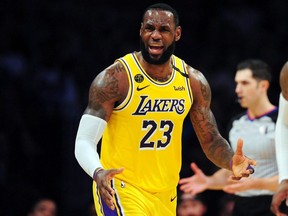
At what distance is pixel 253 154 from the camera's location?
24.4ft

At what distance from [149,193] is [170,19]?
4.16ft

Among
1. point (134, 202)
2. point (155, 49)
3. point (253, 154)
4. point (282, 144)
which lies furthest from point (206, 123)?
point (253, 154)

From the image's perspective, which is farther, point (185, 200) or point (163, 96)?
point (185, 200)

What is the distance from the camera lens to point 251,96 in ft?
25.5

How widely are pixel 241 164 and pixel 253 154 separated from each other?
6.00ft

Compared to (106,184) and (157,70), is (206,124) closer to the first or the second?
(157,70)

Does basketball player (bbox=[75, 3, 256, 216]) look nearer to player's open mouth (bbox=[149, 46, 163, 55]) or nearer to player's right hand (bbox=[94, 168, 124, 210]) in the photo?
player's open mouth (bbox=[149, 46, 163, 55])

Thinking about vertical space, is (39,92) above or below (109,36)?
below

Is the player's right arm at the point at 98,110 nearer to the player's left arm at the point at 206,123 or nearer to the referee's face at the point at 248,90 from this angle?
the player's left arm at the point at 206,123

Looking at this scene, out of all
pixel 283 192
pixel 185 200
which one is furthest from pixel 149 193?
pixel 185 200

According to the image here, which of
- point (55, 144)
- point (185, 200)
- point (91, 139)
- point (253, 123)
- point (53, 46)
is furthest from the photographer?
point (53, 46)

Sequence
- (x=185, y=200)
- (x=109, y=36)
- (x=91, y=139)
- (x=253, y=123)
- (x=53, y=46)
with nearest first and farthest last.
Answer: (x=91, y=139)
(x=253, y=123)
(x=185, y=200)
(x=53, y=46)
(x=109, y=36)

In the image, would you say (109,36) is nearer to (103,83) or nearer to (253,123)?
(253,123)

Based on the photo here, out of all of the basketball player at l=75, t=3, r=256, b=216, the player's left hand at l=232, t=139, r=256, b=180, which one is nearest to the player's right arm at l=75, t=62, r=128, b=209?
the basketball player at l=75, t=3, r=256, b=216
